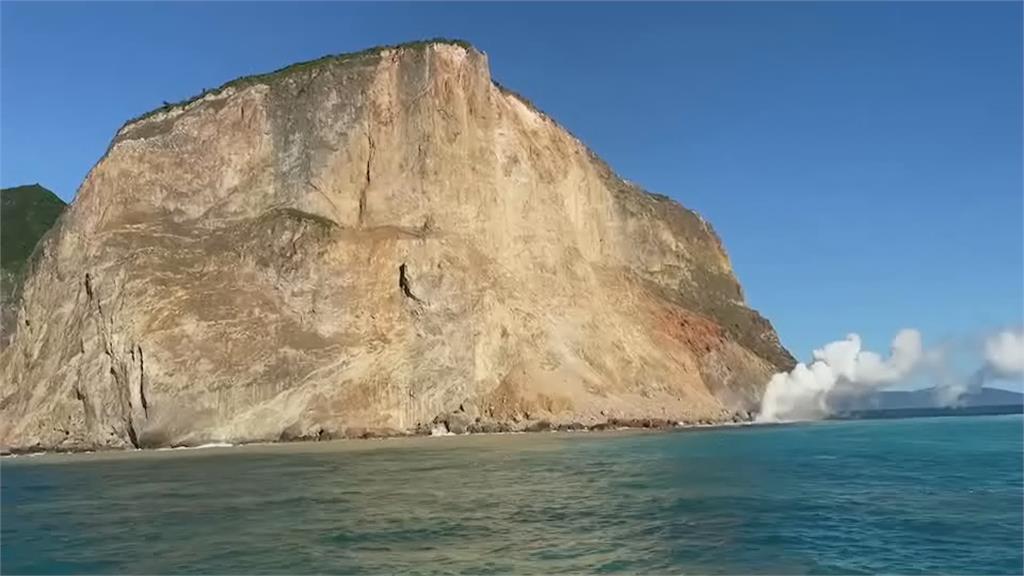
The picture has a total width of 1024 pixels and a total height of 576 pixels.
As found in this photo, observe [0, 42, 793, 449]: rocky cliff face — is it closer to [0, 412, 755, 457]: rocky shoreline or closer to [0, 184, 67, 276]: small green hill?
[0, 412, 755, 457]: rocky shoreline

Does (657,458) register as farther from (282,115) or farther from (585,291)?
(282,115)

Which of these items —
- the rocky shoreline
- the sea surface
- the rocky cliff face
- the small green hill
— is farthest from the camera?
the small green hill

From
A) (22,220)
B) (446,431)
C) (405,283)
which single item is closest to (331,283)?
(405,283)

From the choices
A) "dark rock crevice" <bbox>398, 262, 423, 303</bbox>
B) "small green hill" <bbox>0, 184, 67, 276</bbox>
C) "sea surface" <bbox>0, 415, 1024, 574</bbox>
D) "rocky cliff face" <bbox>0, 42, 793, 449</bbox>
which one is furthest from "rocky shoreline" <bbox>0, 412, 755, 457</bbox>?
"small green hill" <bbox>0, 184, 67, 276</bbox>

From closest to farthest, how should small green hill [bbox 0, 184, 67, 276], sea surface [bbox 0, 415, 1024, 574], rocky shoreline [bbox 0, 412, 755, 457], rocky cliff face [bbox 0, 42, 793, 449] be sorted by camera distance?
sea surface [bbox 0, 415, 1024, 574] → rocky shoreline [bbox 0, 412, 755, 457] → rocky cliff face [bbox 0, 42, 793, 449] → small green hill [bbox 0, 184, 67, 276]

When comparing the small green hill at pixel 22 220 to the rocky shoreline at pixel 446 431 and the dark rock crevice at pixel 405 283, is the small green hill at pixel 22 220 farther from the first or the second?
the dark rock crevice at pixel 405 283

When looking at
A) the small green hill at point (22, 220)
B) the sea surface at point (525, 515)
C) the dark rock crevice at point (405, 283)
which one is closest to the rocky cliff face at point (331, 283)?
the dark rock crevice at point (405, 283)
